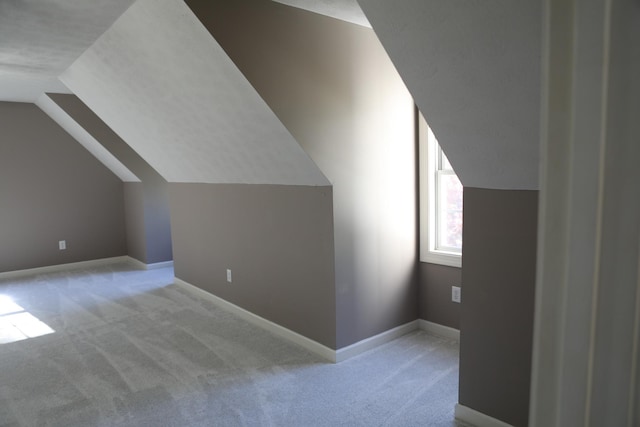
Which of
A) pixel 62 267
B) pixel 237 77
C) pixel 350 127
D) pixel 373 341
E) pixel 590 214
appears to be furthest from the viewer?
pixel 62 267

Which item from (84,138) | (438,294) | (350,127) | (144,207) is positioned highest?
(84,138)

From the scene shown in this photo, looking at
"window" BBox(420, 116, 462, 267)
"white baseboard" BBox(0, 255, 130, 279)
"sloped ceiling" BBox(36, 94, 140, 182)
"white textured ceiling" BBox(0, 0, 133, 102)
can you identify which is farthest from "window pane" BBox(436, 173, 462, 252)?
"white baseboard" BBox(0, 255, 130, 279)

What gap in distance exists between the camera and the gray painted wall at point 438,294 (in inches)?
134

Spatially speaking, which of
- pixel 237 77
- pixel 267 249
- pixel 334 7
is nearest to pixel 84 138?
pixel 267 249

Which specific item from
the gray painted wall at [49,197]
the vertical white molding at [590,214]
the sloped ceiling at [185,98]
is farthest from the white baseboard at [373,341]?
the gray painted wall at [49,197]

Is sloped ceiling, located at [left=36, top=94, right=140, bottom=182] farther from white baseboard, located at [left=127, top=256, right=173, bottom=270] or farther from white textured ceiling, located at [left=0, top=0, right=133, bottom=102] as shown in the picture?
white textured ceiling, located at [left=0, top=0, right=133, bottom=102]

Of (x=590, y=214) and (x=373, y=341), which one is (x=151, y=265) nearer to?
(x=373, y=341)

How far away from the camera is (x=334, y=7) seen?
2691 mm

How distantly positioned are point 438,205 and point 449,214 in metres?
0.11

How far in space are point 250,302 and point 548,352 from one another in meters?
3.60

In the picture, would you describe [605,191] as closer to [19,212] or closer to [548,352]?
[548,352]

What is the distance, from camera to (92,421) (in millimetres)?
2465

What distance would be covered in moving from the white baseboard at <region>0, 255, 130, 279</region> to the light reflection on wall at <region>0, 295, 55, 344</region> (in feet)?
4.31

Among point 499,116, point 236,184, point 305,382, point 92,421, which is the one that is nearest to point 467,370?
point 305,382
